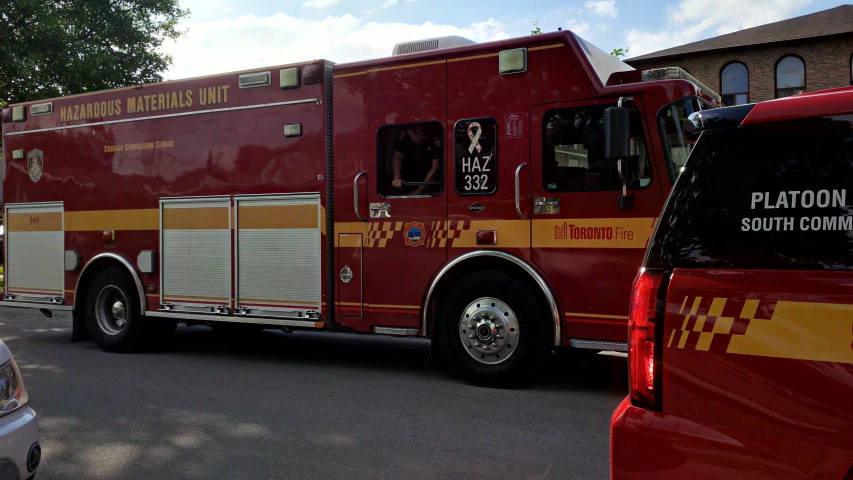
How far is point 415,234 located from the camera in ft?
22.9

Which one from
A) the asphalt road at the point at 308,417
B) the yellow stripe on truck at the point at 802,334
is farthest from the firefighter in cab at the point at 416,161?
the yellow stripe on truck at the point at 802,334

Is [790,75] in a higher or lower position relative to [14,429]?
higher

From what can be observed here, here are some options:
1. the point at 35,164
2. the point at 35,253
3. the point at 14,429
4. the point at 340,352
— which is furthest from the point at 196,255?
the point at 14,429

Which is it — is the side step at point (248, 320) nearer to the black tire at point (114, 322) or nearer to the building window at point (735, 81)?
the black tire at point (114, 322)

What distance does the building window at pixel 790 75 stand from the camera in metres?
31.5

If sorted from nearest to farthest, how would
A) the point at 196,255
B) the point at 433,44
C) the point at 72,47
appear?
the point at 433,44, the point at 196,255, the point at 72,47

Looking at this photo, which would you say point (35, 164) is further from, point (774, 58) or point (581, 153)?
point (774, 58)

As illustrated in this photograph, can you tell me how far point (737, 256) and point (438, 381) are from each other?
4.86 m

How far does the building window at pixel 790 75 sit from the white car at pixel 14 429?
1319 inches

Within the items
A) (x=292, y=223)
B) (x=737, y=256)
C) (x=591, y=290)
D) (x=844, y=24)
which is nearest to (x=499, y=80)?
(x=591, y=290)

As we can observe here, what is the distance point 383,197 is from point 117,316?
13.6 ft

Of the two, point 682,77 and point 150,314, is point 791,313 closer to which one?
point 682,77

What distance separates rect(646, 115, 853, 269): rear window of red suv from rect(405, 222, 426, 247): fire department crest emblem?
4.49 meters

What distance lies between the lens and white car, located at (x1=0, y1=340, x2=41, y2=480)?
3156mm
